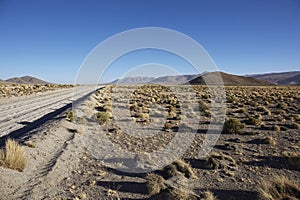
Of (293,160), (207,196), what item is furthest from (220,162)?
(207,196)

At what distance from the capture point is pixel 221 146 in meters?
10.2

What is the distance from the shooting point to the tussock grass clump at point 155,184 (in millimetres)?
5759

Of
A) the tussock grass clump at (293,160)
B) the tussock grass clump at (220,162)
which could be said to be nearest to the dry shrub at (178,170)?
the tussock grass clump at (220,162)

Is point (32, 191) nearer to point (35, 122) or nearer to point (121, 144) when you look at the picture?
point (121, 144)

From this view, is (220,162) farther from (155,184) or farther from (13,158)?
(13,158)

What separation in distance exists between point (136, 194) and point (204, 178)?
82.5 inches

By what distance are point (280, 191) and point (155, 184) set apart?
2911 mm

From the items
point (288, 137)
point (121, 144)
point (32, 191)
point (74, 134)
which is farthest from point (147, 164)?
point (288, 137)

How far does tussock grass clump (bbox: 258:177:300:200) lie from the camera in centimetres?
536

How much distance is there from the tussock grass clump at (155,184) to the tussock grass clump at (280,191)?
90.8 inches

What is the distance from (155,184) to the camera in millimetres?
5879

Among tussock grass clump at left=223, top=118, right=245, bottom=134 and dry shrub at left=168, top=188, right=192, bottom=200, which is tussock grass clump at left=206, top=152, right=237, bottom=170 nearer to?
dry shrub at left=168, top=188, right=192, bottom=200

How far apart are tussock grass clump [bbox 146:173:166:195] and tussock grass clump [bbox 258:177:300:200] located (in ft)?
7.57

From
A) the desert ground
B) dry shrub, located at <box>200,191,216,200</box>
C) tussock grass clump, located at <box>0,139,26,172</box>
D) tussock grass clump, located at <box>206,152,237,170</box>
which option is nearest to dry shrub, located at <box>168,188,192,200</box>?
the desert ground
